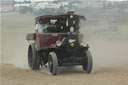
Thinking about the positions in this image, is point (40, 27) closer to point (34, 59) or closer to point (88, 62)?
point (34, 59)

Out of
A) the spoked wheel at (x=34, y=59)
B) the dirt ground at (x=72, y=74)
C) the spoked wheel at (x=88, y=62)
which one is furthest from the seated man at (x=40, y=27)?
the spoked wheel at (x=88, y=62)

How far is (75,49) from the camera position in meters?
12.2

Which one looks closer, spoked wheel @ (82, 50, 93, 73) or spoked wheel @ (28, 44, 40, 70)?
spoked wheel @ (82, 50, 93, 73)

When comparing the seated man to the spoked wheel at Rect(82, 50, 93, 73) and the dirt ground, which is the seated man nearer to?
the dirt ground

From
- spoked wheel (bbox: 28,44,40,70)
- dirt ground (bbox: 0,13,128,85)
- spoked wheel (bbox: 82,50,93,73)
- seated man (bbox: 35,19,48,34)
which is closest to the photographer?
dirt ground (bbox: 0,13,128,85)

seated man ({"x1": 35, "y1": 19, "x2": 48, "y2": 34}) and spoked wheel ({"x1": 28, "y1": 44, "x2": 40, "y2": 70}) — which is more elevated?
seated man ({"x1": 35, "y1": 19, "x2": 48, "y2": 34})

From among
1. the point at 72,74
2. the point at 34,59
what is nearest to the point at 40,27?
the point at 34,59

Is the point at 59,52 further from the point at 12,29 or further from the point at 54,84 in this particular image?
the point at 12,29

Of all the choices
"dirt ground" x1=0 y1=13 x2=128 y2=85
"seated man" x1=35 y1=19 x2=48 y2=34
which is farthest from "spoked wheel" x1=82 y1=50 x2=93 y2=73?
"seated man" x1=35 y1=19 x2=48 y2=34

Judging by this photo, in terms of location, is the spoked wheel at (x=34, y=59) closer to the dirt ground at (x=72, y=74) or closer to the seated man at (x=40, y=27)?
the dirt ground at (x=72, y=74)

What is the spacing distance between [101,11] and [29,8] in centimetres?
976

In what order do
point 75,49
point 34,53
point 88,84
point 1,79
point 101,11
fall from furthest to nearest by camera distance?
point 101,11
point 34,53
point 75,49
point 1,79
point 88,84

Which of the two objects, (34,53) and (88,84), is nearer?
(88,84)

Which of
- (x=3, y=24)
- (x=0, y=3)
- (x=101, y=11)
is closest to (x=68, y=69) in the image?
(x=101, y=11)
